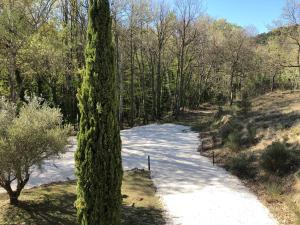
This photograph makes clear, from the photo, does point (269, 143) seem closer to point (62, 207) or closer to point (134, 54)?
point (62, 207)

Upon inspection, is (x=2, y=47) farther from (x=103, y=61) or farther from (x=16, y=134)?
(x=103, y=61)

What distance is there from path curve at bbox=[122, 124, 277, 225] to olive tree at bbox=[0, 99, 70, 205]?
→ 451 cm

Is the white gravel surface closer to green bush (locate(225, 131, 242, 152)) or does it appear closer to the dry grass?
the dry grass

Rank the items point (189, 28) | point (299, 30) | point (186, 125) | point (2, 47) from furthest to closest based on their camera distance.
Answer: point (189, 28), point (299, 30), point (186, 125), point (2, 47)

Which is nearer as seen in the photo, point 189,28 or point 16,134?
point 16,134

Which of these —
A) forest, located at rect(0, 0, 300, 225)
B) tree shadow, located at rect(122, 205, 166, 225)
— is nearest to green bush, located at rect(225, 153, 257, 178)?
forest, located at rect(0, 0, 300, 225)

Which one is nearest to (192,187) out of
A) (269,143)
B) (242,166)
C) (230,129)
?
(242,166)

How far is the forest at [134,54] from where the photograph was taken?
86.2 feet

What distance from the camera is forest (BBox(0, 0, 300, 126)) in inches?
1035

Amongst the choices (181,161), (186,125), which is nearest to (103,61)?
(181,161)

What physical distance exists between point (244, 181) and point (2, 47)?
18.4 meters

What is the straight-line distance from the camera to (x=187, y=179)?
16719 millimetres

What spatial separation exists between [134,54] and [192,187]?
30.2m

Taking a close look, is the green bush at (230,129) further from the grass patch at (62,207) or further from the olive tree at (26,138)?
the olive tree at (26,138)
